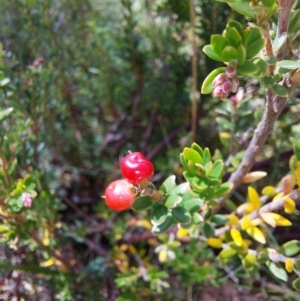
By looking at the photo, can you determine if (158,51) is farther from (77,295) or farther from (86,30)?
(77,295)

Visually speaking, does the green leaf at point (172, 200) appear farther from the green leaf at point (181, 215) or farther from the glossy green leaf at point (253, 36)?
the glossy green leaf at point (253, 36)

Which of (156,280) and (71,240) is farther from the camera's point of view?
(71,240)

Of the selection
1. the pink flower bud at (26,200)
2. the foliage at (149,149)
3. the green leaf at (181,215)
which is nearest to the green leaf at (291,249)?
the foliage at (149,149)

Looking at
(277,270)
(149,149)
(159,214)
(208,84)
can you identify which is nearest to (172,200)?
(159,214)

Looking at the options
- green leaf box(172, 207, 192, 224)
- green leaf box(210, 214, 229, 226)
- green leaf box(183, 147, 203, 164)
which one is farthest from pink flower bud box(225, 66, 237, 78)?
green leaf box(210, 214, 229, 226)

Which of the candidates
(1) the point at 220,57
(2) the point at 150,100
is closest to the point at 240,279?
(2) the point at 150,100

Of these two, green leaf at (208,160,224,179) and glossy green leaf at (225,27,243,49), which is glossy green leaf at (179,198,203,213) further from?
glossy green leaf at (225,27,243,49)
